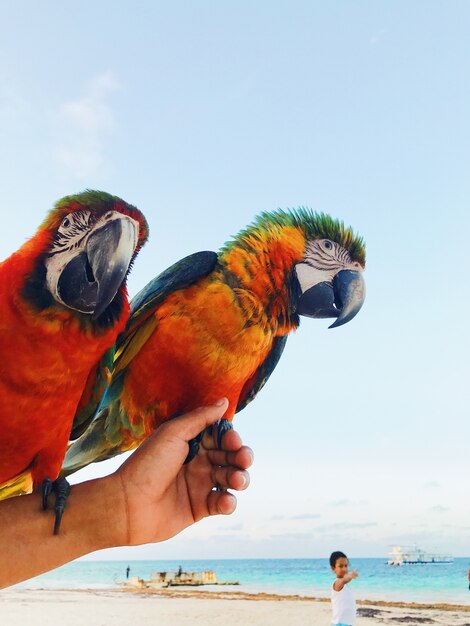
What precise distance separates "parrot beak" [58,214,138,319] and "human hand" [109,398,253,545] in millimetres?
368

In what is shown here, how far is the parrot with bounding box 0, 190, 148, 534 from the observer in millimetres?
1598

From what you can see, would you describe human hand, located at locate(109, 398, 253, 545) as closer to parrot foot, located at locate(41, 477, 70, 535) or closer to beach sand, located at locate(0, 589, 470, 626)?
parrot foot, located at locate(41, 477, 70, 535)

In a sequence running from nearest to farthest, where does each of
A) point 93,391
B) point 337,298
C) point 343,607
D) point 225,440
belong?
point 225,440, point 93,391, point 337,298, point 343,607

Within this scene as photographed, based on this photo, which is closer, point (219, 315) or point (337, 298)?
point (219, 315)

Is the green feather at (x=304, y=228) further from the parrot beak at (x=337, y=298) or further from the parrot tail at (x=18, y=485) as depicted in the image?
the parrot tail at (x=18, y=485)

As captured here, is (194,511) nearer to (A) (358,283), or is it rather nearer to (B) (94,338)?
(B) (94,338)

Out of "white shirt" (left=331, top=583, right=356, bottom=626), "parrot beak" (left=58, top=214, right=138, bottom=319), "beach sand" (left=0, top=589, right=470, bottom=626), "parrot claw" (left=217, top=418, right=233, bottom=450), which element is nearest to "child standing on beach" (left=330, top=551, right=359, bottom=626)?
"white shirt" (left=331, top=583, right=356, bottom=626)

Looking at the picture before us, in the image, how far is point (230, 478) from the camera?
1619 mm

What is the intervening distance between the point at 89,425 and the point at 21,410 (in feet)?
1.17

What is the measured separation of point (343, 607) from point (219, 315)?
3057 mm

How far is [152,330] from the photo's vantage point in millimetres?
1896

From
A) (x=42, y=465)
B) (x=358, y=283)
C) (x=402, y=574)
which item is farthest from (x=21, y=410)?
(x=402, y=574)

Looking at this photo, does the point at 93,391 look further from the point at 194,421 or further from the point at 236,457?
the point at 236,457

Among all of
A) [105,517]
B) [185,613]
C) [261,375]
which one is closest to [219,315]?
[261,375]
